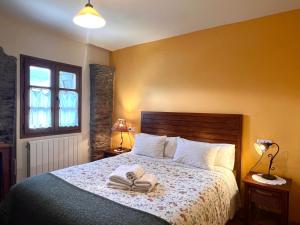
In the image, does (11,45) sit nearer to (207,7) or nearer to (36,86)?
(36,86)

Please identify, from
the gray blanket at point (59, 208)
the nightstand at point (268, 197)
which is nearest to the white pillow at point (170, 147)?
the nightstand at point (268, 197)

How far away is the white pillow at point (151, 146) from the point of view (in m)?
3.02

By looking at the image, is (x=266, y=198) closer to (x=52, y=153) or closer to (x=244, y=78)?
(x=244, y=78)

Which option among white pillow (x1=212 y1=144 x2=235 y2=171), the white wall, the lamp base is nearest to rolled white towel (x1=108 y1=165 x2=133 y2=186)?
white pillow (x1=212 y1=144 x2=235 y2=171)

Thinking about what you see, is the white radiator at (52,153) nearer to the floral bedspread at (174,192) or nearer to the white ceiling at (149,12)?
the floral bedspread at (174,192)

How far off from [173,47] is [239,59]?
1045mm

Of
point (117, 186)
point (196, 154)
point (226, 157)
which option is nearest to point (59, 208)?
point (117, 186)

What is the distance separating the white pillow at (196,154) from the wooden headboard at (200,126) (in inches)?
10.6

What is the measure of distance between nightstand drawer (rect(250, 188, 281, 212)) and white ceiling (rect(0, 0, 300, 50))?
2.01m

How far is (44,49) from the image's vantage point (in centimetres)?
314

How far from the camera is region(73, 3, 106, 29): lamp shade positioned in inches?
67.1

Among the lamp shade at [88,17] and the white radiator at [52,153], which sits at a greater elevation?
the lamp shade at [88,17]

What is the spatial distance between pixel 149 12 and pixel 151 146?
5.83 ft

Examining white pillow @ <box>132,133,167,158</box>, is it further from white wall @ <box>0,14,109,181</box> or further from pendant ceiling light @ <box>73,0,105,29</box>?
pendant ceiling light @ <box>73,0,105,29</box>
